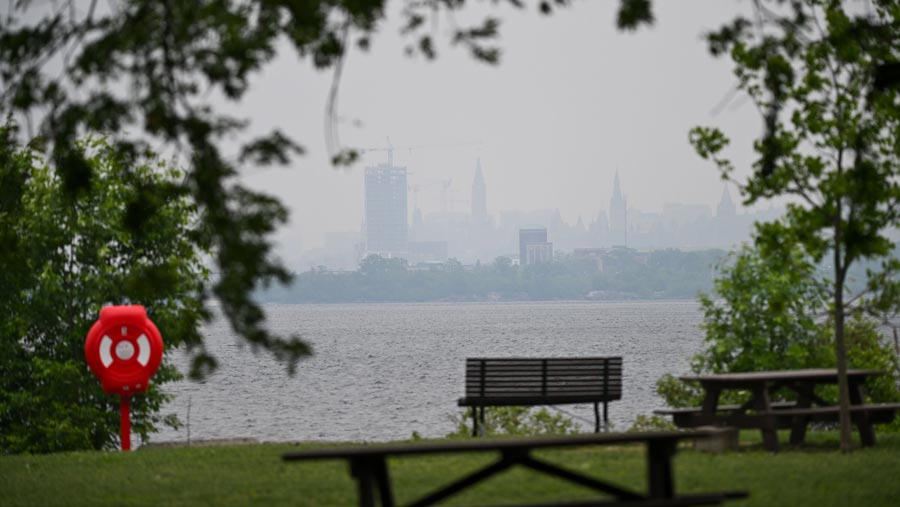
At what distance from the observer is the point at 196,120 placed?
5891 mm

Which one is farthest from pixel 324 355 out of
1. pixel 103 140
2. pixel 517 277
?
pixel 517 277

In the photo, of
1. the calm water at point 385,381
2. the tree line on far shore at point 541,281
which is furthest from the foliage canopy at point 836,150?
the tree line on far shore at point 541,281

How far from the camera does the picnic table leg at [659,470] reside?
6230 mm

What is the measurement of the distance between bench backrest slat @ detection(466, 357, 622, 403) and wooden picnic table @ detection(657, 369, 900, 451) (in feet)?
6.63

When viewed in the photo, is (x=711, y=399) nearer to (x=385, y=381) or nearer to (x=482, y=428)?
(x=482, y=428)

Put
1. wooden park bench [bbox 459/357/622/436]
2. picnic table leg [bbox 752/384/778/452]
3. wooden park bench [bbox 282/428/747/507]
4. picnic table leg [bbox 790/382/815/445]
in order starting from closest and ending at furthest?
wooden park bench [bbox 282/428/747/507]
picnic table leg [bbox 752/384/778/452]
picnic table leg [bbox 790/382/815/445]
wooden park bench [bbox 459/357/622/436]

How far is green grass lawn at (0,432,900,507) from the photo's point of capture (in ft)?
26.7

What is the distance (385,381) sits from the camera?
4950 cm

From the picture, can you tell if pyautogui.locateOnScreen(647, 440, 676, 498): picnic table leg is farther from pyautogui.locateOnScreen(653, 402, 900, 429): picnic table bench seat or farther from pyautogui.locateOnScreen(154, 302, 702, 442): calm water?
pyautogui.locateOnScreen(653, 402, 900, 429): picnic table bench seat

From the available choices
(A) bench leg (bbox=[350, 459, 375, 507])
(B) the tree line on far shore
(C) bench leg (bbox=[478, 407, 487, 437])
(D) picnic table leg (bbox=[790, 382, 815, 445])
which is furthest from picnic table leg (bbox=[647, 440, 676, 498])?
(B) the tree line on far shore

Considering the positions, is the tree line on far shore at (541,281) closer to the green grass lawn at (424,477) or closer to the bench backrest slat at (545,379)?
the bench backrest slat at (545,379)

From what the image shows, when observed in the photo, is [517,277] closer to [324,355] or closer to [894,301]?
[324,355]

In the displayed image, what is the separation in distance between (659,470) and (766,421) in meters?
4.44

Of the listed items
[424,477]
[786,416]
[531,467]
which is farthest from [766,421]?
[531,467]
